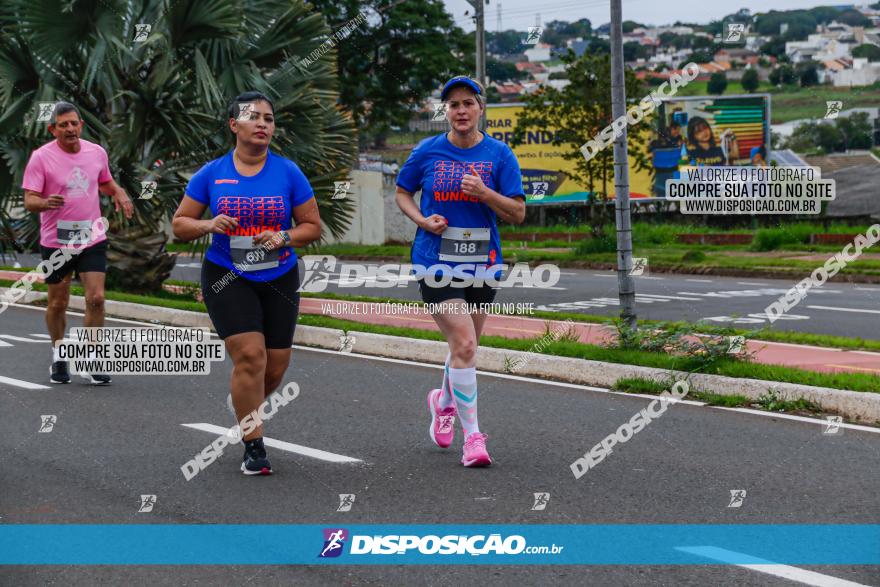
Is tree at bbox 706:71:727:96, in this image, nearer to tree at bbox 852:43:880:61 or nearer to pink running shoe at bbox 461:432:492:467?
tree at bbox 852:43:880:61

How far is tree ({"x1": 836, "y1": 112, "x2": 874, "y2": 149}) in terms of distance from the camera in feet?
257

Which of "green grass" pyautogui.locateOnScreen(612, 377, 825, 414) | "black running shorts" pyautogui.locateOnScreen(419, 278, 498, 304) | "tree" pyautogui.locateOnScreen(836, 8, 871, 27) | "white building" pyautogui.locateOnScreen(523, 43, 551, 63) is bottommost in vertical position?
"green grass" pyautogui.locateOnScreen(612, 377, 825, 414)

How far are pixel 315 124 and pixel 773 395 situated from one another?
9.83m

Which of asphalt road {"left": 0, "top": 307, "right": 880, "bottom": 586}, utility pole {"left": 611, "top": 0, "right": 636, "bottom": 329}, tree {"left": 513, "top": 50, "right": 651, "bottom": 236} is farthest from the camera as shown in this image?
tree {"left": 513, "top": 50, "right": 651, "bottom": 236}

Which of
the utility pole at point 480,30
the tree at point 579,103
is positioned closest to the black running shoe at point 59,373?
the utility pole at point 480,30

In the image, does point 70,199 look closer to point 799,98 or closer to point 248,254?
point 248,254

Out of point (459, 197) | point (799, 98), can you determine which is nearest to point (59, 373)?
point (459, 197)

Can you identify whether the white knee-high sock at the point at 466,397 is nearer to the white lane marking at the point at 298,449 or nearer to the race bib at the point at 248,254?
the white lane marking at the point at 298,449

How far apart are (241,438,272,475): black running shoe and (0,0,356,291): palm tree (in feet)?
32.6

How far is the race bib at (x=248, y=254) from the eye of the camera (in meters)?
6.58

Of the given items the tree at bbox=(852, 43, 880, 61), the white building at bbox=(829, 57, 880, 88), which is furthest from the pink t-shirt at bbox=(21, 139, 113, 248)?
the tree at bbox=(852, 43, 880, 61)

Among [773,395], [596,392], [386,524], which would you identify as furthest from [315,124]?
[386,524]

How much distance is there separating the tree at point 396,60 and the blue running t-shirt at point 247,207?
4357cm

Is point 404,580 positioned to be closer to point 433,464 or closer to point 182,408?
point 433,464
